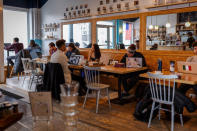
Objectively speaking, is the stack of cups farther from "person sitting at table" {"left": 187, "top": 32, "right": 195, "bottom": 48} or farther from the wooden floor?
"person sitting at table" {"left": 187, "top": 32, "right": 195, "bottom": 48}

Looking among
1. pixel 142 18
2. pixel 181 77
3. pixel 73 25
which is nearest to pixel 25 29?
pixel 73 25

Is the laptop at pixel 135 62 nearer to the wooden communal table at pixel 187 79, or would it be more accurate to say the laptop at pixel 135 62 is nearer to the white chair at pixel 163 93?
the wooden communal table at pixel 187 79

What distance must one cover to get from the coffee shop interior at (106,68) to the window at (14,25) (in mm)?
42

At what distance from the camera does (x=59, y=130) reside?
1.66 m

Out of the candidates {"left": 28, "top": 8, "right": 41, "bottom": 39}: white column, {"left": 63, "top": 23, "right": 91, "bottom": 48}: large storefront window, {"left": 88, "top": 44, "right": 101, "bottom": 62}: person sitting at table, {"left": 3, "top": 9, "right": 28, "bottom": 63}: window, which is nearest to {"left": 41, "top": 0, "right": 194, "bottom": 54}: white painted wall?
{"left": 28, "top": 8, "right": 41, "bottom": 39}: white column

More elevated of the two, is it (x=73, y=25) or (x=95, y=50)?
Result: (x=73, y=25)

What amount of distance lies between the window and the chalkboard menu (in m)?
6.97

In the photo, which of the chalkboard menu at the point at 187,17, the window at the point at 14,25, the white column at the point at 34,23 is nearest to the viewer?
the chalkboard menu at the point at 187,17

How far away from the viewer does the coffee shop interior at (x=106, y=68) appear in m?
2.00

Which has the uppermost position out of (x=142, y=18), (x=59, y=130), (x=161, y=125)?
(x=142, y=18)

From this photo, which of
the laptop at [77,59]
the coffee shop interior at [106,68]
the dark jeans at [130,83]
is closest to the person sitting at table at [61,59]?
the coffee shop interior at [106,68]

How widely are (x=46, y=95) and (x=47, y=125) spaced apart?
0.89ft

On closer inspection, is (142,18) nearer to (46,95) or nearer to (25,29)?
(46,95)

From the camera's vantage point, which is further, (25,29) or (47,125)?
(25,29)
